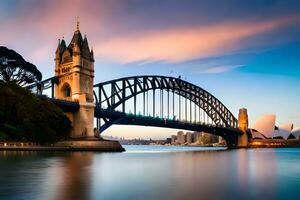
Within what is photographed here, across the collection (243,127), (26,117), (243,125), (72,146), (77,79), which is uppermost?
(77,79)

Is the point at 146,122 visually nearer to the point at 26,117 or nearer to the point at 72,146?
the point at 72,146

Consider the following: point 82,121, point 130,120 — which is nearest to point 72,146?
point 82,121

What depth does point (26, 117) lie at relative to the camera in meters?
54.9

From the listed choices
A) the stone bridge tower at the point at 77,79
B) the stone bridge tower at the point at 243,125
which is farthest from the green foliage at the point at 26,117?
the stone bridge tower at the point at 243,125

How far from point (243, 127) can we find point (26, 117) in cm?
11104

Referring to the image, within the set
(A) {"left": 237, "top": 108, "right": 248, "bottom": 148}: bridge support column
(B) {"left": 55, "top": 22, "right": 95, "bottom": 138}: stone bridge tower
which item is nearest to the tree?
(B) {"left": 55, "top": 22, "right": 95, "bottom": 138}: stone bridge tower

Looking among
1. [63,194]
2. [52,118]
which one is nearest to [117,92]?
[52,118]

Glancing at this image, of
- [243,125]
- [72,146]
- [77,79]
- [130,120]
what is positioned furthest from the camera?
[243,125]

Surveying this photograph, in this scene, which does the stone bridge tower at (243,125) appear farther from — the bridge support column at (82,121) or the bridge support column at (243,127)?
the bridge support column at (82,121)

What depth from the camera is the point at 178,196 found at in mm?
17484

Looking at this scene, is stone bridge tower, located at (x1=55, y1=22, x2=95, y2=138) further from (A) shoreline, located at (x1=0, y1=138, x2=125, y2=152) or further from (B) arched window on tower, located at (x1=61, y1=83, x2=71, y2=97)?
(A) shoreline, located at (x1=0, y1=138, x2=125, y2=152)

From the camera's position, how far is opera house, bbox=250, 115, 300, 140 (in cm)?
16950

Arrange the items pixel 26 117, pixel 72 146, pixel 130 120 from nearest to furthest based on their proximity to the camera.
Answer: pixel 26 117 < pixel 72 146 < pixel 130 120

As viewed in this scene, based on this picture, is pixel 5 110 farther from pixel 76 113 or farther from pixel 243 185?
pixel 243 185
